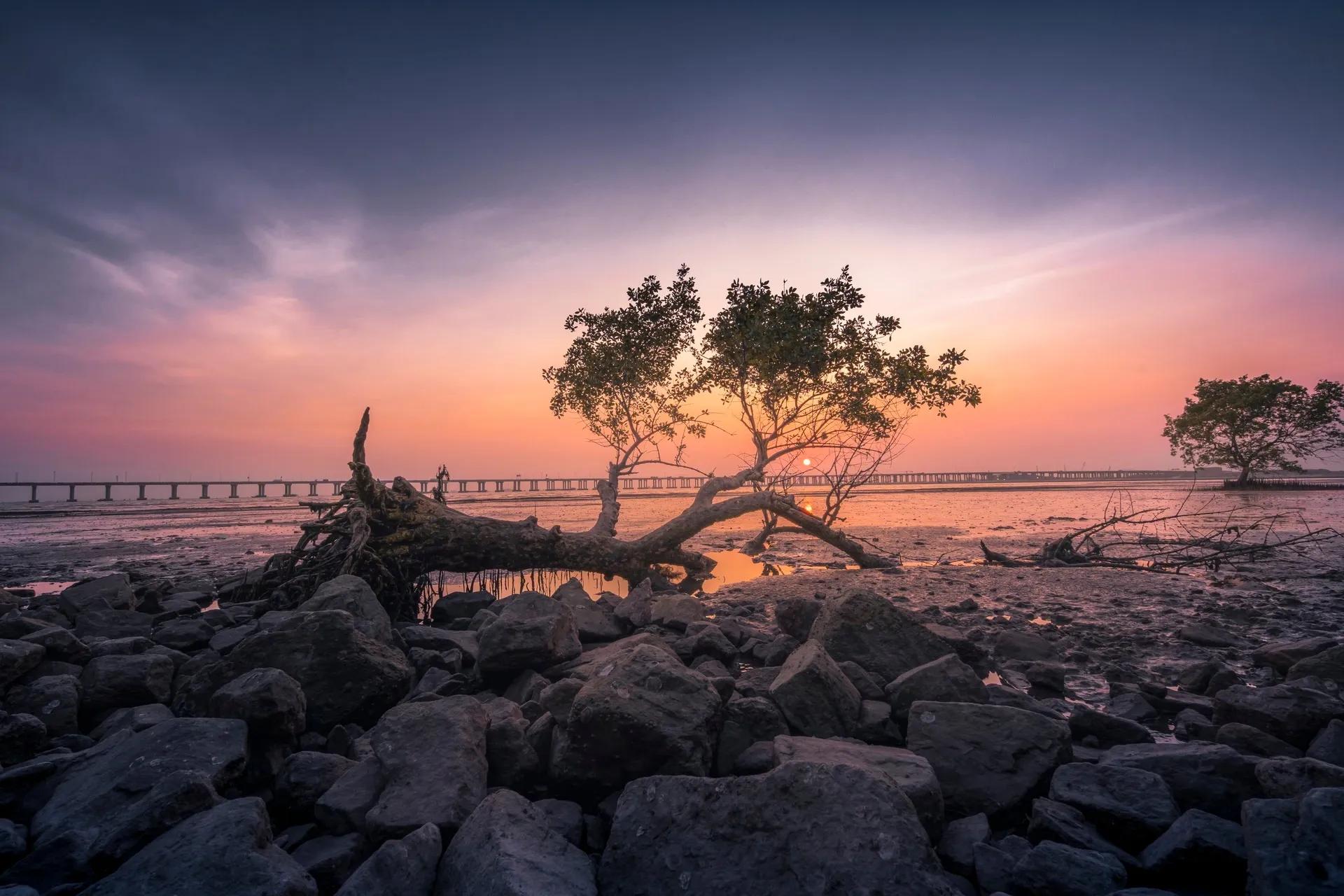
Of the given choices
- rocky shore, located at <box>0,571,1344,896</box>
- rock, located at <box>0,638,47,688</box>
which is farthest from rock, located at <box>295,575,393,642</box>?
rock, located at <box>0,638,47,688</box>

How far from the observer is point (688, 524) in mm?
15125

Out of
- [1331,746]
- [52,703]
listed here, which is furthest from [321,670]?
[1331,746]

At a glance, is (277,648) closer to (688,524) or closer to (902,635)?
(902,635)

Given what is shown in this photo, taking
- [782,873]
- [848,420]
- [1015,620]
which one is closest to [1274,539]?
[848,420]

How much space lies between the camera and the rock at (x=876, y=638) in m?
5.96

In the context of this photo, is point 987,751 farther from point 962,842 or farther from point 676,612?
point 676,612

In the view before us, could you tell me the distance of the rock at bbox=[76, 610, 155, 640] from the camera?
7691mm

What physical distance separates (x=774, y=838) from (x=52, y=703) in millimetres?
5936

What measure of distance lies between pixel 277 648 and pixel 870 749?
182 inches

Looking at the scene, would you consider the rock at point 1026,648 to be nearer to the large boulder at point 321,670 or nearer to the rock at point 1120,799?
the rock at point 1120,799

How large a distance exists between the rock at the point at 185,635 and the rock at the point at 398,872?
6.16m

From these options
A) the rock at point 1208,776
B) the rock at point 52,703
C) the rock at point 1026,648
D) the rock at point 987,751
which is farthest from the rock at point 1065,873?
the rock at point 52,703

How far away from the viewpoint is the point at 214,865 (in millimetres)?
2801

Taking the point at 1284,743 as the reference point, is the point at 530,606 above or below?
above
